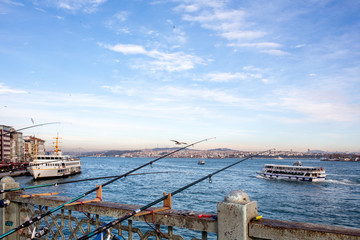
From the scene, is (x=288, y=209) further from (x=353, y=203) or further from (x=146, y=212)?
(x=146, y=212)

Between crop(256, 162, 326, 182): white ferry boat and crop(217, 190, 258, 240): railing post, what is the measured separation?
65.1m

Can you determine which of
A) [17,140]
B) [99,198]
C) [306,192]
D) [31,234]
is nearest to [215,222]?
[99,198]

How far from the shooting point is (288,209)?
33.5m

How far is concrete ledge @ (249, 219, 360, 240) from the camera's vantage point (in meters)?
2.86

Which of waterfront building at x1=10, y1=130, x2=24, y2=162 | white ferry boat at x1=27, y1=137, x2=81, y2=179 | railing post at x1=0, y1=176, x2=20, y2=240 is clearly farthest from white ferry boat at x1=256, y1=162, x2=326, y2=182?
waterfront building at x1=10, y1=130, x2=24, y2=162

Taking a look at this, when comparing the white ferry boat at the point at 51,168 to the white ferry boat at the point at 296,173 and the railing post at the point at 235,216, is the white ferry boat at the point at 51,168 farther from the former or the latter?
the railing post at the point at 235,216

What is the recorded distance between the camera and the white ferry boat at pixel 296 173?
6244 cm

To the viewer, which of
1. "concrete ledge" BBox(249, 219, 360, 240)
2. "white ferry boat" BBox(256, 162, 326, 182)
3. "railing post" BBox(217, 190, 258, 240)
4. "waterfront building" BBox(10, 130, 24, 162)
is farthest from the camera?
"waterfront building" BBox(10, 130, 24, 162)

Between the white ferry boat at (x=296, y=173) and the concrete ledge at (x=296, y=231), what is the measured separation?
213 feet

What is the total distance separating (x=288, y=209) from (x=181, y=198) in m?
12.4

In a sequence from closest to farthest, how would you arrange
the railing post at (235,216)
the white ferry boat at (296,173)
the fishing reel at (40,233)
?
the railing post at (235,216), the fishing reel at (40,233), the white ferry boat at (296,173)

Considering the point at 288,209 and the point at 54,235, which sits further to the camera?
the point at 288,209

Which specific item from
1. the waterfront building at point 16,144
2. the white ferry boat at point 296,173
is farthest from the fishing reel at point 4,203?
the waterfront building at point 16,144

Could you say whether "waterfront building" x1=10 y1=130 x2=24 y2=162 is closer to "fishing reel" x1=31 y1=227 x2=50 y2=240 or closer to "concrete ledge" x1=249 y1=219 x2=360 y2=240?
"fishing reel" x1=31 y1=227 x2=50 y2=240
